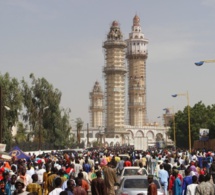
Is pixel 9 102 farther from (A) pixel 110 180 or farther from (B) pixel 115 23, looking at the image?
(B) pixel 115 23

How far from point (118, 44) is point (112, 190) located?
164 m

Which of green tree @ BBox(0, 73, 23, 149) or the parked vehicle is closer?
the parked vehicle

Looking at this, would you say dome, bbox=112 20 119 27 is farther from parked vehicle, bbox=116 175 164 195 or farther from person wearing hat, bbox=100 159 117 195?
parked vehicle, bbox=116 175 164 195

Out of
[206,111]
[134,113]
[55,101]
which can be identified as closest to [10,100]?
[55,101]

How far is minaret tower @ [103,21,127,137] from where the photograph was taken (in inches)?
6895

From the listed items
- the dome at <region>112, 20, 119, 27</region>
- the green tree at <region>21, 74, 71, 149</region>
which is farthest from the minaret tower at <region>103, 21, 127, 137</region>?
the green tree at <region>21, 74, 71, 149</region>

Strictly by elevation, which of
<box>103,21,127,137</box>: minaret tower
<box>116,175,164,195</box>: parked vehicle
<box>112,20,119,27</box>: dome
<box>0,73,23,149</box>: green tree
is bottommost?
<box>116,175,164,195</box>: parked vehicle

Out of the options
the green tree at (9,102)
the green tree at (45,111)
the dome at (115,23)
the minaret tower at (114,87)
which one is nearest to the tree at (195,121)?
the green tree at (45,111)

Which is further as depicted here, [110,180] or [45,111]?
[45,111]

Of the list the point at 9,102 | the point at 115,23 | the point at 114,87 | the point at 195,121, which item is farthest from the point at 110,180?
the point at 115,23

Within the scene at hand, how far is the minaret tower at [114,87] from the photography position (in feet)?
575

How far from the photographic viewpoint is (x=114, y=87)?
576 ft

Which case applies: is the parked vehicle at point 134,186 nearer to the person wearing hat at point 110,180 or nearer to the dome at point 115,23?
the person wearing hat at point 110,180

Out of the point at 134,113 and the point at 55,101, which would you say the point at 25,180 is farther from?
the point at 134,113
